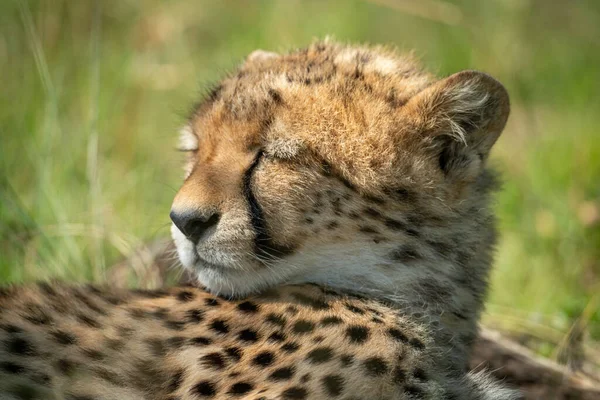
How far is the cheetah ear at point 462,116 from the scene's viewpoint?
2.32 metres

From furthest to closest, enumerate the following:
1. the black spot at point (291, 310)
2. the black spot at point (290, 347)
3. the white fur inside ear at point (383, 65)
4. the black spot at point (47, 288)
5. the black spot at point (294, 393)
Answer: the white fur inside ear at point (383, 65), the black spot at point (47, 288), the black spot at point (291, 310), the black spot at point (290, 347), the black spot at point (294, 393)

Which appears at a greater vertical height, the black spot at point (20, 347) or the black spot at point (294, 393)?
the black spot at point (20, 347)

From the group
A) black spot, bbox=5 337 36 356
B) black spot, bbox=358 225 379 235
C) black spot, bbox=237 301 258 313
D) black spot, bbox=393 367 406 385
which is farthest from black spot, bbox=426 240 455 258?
black spot, bbox=5 337 36 356

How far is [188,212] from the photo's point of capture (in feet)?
7.10

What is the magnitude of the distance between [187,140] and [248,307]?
2.14 ft

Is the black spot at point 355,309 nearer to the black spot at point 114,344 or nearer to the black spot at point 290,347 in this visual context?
the black spot at point 290,347

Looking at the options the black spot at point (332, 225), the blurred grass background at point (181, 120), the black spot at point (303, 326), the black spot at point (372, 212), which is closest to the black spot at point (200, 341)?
the black spot at point (303, 326)

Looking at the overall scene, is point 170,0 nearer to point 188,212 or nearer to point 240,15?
point 240,15

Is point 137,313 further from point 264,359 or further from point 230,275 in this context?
point 264,359

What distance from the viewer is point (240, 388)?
2.01 metres

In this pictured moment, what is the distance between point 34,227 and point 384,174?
1.55 metres

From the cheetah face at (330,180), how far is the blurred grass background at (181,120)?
697mm

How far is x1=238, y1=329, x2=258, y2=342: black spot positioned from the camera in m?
2.13

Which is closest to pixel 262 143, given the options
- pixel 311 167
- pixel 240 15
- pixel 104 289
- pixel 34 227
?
pixel 311 167
